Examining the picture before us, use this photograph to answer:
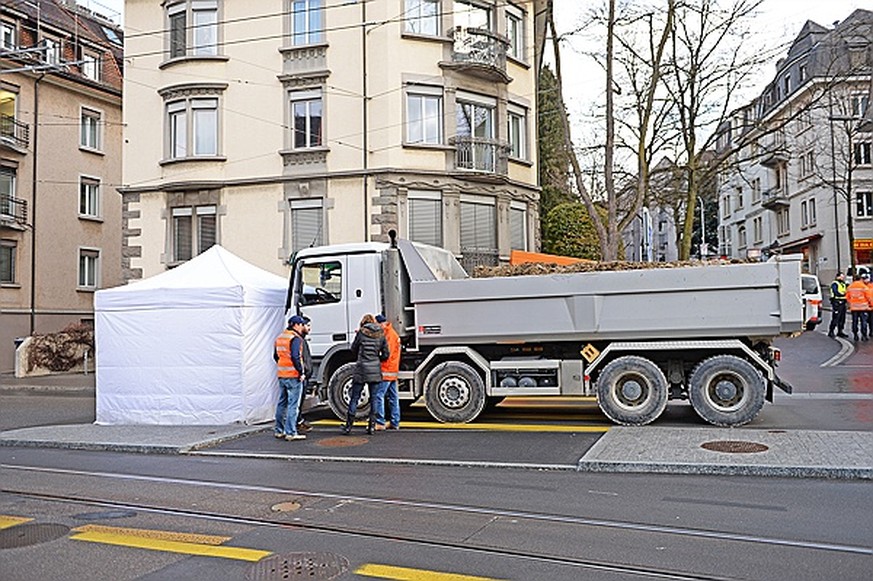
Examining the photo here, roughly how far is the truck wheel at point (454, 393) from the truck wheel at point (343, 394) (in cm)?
98

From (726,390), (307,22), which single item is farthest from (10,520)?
(307,22)

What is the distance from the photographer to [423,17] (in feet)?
85.6

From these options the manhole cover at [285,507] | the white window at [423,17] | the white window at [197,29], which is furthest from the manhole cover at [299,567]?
the white window at [197,29]

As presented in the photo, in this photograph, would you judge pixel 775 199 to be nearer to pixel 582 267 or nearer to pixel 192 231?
pixel 192 231

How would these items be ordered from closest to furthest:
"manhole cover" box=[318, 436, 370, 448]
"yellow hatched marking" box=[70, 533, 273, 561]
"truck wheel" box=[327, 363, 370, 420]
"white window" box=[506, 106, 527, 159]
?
"yellow hatched marking" box=[70, 533, 273, 561]
"manhole cover" box=[318, 436, 370, 448]
"truck wheel" box=[327, 363, 370, 420]
"white window" box=[506, 106, 527, 159]

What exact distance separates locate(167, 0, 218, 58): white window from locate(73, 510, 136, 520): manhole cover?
840 inches

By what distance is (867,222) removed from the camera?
5241 centimetres

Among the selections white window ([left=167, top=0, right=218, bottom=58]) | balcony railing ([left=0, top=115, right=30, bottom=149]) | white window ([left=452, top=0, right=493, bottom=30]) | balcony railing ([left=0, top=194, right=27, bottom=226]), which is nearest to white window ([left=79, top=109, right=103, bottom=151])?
balcony railing ([left=0, top=115, right=30, bottom=149])

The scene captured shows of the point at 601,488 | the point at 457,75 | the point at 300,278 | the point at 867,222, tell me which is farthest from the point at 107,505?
the point at 867,222

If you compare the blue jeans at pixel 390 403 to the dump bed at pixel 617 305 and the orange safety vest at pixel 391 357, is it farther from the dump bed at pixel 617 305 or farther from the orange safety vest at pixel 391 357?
the dump bed at pixel 617 305

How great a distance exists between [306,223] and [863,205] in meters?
Answer: 39.1

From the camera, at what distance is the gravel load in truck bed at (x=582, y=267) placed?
12578mm

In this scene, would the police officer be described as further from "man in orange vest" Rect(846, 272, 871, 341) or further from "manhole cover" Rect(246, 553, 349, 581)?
"manhole cover" Rect(246, 553, 349, 581)

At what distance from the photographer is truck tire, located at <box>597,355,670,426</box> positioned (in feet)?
40.6
